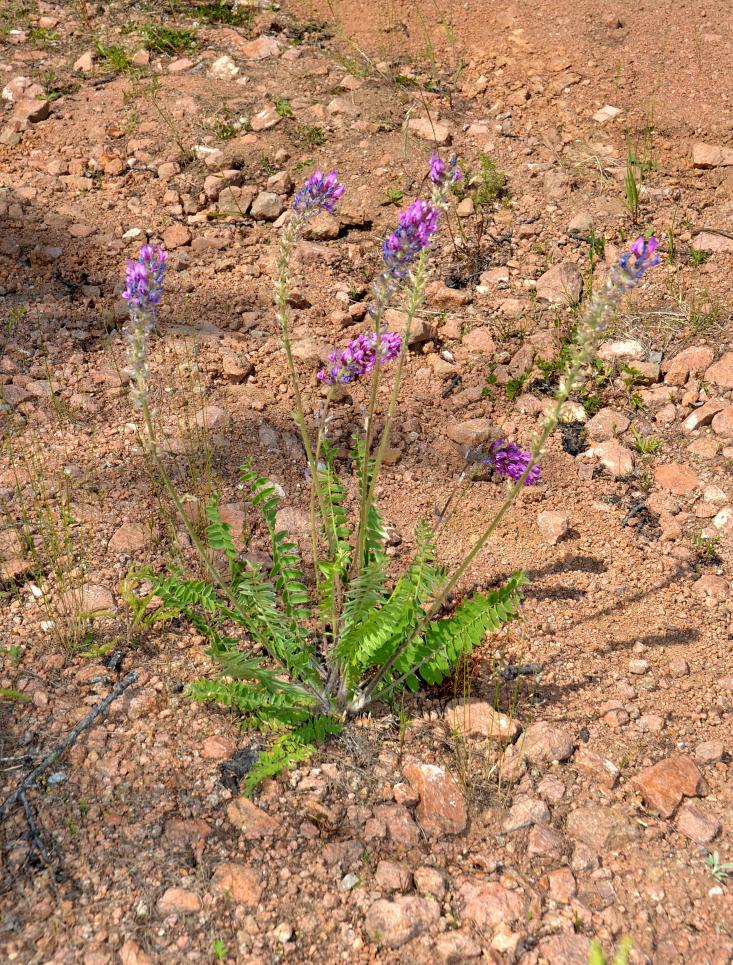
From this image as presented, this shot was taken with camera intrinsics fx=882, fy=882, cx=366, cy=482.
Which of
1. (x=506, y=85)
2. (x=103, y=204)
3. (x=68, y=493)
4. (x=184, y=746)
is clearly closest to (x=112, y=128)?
(x=103, y=204)

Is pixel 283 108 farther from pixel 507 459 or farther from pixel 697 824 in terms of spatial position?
pixel 697 824

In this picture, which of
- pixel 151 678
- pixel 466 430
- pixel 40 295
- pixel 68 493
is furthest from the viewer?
pixel 40 295

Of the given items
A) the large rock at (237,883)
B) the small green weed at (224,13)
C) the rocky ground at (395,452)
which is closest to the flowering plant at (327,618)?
the rocky ground at (395,452)

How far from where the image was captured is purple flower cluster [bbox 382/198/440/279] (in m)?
2.01

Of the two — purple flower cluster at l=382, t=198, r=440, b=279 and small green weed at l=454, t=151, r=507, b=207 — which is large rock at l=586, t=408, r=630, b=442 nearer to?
small green weed at l=454, t=151, r=507, b=207

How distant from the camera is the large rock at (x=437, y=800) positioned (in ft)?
8.02

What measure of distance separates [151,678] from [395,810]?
2.77 ft

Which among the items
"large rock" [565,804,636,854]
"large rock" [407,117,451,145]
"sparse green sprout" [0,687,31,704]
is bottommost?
"large rock" [565,804,636,854]

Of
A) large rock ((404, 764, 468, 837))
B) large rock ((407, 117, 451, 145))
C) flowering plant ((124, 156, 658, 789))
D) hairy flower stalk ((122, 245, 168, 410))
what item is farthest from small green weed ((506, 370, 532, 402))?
hairy flower stalk ((122, 245, 168, 410))

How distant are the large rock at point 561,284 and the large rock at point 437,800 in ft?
8.29

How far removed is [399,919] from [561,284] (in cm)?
308

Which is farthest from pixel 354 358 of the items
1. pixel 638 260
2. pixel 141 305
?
pixel 638 260

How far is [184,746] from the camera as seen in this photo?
2535mm

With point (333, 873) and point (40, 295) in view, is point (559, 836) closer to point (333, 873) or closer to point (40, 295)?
point (333, 873)
